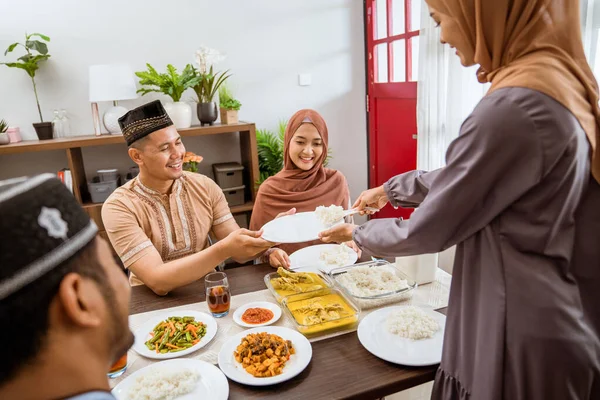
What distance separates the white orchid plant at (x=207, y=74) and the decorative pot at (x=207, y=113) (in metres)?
0.07

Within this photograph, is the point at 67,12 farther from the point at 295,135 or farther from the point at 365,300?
the point at 365,300

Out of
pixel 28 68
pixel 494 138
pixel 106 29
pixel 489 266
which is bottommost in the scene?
pixel 489 266

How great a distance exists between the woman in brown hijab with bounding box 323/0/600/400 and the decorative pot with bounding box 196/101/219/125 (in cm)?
270

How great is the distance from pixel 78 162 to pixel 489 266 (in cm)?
335

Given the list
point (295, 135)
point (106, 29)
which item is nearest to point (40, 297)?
point (295, 135)

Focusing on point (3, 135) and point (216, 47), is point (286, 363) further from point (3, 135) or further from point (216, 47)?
point (216, 47)

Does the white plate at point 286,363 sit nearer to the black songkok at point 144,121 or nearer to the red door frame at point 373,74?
the black songkok at point 144,121

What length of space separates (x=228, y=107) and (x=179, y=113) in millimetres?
417

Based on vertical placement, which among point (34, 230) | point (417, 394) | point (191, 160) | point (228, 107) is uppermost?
point (228, 107)

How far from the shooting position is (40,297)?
0.45 meters

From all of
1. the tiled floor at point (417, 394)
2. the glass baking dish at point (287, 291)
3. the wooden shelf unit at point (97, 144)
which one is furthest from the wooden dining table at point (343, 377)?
the wooden shelf unit at point (97, 144)

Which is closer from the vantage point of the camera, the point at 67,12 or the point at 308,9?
the point at 67,12

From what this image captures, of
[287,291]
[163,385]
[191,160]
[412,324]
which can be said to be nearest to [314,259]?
[287,291]

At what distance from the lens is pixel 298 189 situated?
105 inches
